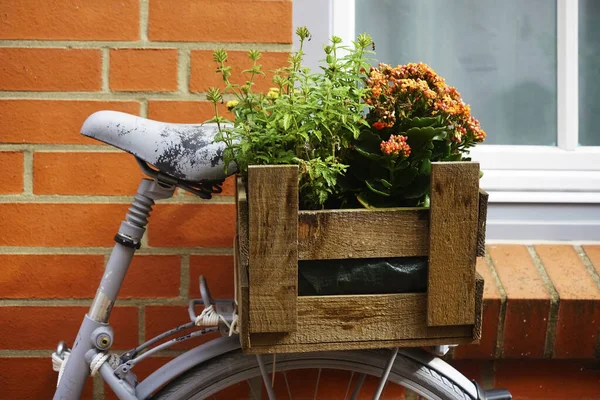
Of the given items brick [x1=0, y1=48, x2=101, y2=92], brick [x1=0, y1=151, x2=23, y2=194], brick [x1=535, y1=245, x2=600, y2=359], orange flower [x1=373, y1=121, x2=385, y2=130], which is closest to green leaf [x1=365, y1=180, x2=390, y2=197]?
orange flower [x1=373, y1=121, x2=385, y2=130]

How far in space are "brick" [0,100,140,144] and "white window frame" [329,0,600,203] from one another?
0.67 meters

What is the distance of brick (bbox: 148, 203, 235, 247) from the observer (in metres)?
2.17

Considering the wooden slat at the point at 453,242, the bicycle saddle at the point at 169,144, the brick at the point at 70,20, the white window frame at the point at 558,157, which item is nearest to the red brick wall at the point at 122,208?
the brick at the point at 70,20

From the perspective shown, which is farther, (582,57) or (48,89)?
(582,57)

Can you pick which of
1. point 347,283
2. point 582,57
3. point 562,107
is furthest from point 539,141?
point 347,283

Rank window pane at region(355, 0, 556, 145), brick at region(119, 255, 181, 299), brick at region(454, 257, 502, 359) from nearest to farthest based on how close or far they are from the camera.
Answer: brick at region(454, 257, 502, 359) → brick at region(119, 255, 181, 299) → window pane at region(355, 0, 556, 145)

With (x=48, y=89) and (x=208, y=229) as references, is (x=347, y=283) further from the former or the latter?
(x=48, y=89)

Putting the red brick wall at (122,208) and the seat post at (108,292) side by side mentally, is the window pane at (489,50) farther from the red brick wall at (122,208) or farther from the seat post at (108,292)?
the seat post at (108,292)

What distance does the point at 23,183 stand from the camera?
2.15 metres

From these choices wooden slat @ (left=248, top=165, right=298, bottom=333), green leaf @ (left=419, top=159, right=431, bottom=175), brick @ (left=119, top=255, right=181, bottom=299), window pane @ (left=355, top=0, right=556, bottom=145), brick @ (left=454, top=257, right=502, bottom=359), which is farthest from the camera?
window pane @ (left=355, top=0, right=556, bottom=145)

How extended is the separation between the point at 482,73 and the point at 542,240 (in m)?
0.51

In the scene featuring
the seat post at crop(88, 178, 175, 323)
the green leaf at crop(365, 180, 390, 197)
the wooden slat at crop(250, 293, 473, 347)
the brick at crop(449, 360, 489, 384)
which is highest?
the green leaf at crop(365, 180, 390, 197)

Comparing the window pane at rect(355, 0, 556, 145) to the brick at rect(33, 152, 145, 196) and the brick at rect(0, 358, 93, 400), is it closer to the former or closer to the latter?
the brick at rect(33, 152, 145, 196)

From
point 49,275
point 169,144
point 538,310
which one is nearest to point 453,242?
point 169,144
